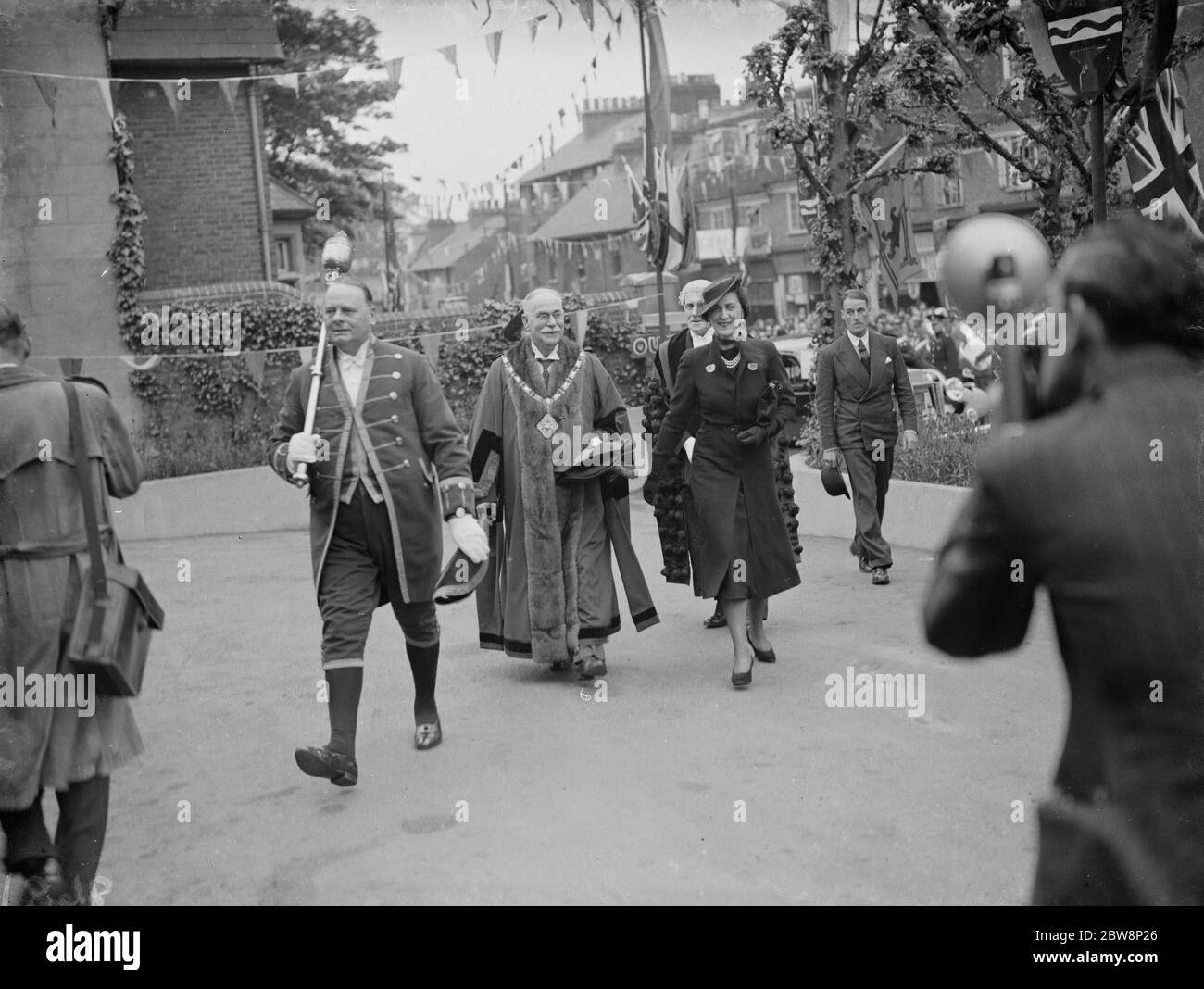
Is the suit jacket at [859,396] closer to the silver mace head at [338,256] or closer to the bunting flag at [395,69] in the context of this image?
the silver mace head at [338,256]

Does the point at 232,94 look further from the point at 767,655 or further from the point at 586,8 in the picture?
the point at 767,655

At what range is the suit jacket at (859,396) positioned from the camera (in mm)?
10008

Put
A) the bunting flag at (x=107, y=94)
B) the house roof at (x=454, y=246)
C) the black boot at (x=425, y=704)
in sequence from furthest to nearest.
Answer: the house roof at (x=454, y=246) < the bunting flag at (x=107, y=94) < the black boot at (x=425, y=704)

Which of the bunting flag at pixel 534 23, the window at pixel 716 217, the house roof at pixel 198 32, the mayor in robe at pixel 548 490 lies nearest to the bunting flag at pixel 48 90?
the house roof at pixel 198 32

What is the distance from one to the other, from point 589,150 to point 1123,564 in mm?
73066

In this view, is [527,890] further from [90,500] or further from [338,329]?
[338,329]

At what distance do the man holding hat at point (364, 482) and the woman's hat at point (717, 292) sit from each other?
1.82 meters

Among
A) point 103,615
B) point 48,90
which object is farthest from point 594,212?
point 103,615

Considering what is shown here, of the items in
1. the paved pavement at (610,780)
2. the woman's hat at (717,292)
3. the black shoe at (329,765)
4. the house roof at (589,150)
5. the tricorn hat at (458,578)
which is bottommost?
the paved pavement at (610,780)

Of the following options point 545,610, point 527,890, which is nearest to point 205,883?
point 527,890

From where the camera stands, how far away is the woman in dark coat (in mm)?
7477

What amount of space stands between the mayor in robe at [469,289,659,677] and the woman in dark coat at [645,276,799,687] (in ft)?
1.35

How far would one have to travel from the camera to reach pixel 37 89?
51.9 ft

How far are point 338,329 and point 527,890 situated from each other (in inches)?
97.6
